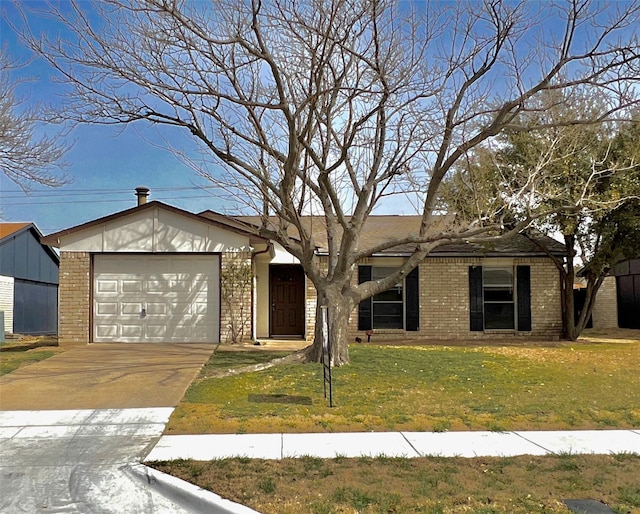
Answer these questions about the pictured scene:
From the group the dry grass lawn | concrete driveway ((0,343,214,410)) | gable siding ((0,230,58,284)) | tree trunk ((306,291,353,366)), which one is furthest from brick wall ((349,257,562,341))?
gable siding ((0,230,58,284))

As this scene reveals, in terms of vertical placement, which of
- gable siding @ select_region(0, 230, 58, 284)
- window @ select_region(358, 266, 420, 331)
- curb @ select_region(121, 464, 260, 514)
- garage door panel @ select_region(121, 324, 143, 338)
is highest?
gable siding @ select_region(0, 230, 58, 284)

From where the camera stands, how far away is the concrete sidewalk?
20.4 feet

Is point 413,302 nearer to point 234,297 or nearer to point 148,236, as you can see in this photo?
point 234,297

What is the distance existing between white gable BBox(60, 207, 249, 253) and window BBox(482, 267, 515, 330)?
788cm

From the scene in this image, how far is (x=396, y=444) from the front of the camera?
21.6 ft

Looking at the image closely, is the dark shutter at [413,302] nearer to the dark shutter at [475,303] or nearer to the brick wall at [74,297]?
the dark shutter at [475,303]

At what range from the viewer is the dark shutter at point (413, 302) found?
59.9ft

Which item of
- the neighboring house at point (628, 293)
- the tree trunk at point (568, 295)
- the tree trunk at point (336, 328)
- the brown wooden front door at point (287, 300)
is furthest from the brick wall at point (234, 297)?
the neighboring house at point (628, 293)

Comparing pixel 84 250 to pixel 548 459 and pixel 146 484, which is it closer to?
pixel 146 484

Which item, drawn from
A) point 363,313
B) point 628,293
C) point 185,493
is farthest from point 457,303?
point 185,493

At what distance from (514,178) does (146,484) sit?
10101mm

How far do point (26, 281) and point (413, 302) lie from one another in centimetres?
1654

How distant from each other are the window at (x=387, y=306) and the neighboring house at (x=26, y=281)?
14.0 m

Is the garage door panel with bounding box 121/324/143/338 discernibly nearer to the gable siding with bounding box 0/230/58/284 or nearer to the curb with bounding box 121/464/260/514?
the gable siding with bounding box 0/230/58/284
